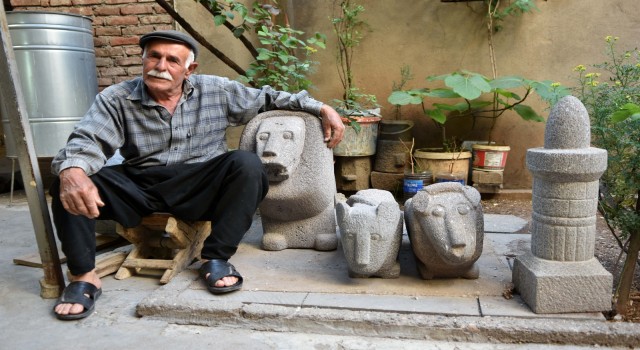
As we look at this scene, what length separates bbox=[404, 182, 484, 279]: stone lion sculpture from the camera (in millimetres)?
1938

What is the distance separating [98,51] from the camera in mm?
4684

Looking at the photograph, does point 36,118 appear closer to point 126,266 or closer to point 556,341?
point 126,266

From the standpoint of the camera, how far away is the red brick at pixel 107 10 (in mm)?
4559

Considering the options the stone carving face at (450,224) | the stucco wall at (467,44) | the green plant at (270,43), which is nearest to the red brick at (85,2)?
the stucco wall at (467,44)

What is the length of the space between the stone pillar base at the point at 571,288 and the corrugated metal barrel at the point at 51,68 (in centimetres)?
411

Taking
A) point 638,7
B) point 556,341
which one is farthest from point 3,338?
point 638,7

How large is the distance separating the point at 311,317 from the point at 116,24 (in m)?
3.88

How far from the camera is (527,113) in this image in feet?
13.0

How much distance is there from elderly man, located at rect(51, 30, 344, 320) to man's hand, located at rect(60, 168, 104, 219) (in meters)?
0.01

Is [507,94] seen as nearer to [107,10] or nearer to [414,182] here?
Result: [414,182]

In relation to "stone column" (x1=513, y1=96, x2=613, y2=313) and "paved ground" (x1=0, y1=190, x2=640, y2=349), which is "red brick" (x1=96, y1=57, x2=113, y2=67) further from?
"stone column" (x1=513, y1=96, x2=613, y2=313)

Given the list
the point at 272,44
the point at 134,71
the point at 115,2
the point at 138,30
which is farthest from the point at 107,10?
the point at 272,44

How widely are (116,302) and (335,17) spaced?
10.9ft

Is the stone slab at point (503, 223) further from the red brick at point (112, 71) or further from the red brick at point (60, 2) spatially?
the red brick at point (60, 2)
